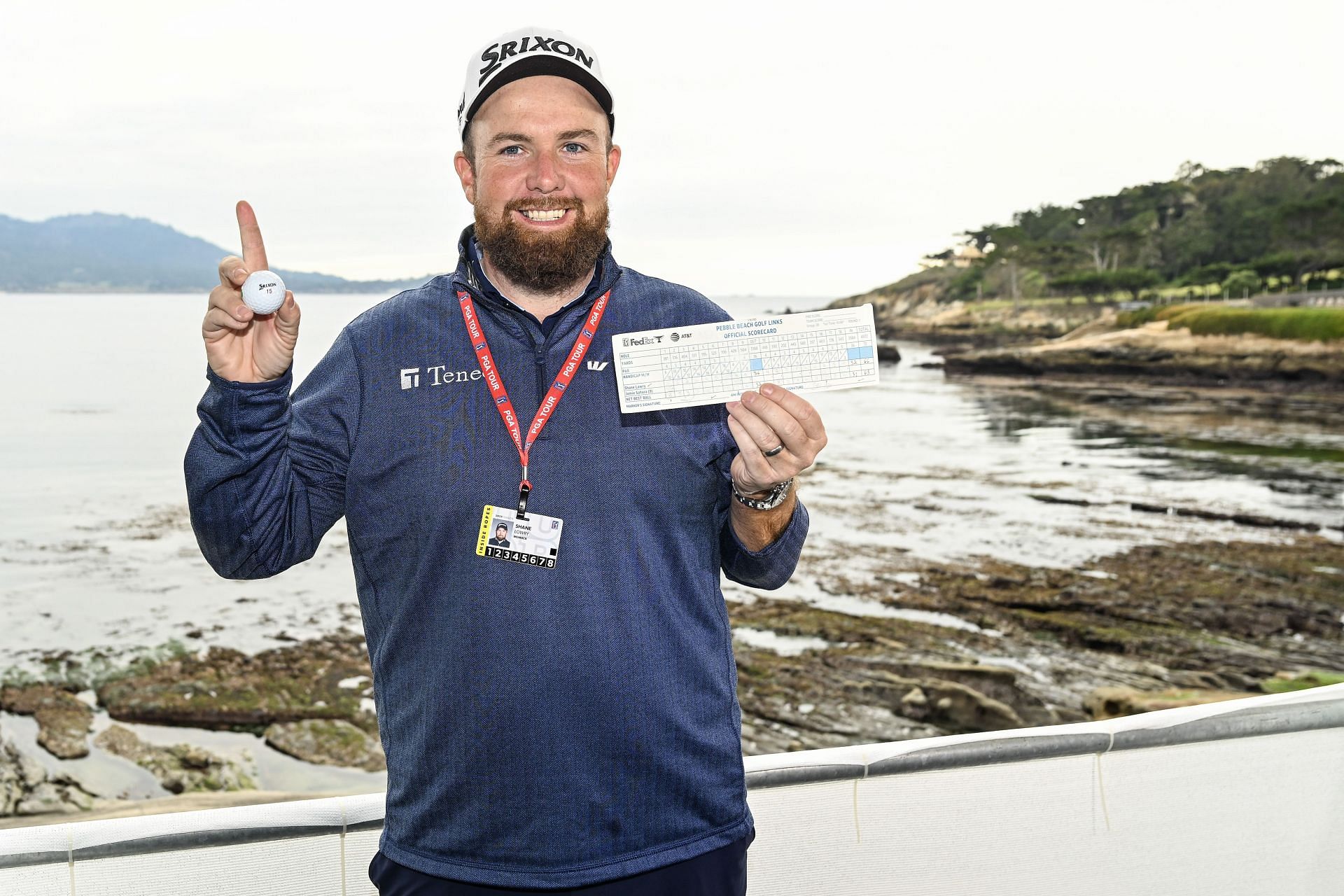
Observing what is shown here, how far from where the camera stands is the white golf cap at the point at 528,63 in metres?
1.79

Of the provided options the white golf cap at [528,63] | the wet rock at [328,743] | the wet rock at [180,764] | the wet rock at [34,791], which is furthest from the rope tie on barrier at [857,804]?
the wet rock at [34,791]

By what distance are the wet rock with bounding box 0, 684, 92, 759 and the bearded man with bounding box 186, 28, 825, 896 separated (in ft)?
25.4

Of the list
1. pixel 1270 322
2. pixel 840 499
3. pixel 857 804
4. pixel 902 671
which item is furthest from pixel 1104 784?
pixel 1270 322

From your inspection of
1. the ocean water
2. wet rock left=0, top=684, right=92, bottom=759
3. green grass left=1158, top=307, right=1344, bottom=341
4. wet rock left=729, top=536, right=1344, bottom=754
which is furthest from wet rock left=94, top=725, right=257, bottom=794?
green grass left=1158, top=307, right=1344, bottom=341

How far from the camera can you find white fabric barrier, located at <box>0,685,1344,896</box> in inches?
78.2

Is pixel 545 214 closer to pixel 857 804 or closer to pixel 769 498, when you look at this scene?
pixel 769 498

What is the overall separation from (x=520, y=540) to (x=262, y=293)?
523mm

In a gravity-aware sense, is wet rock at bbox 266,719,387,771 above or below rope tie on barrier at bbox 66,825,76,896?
below

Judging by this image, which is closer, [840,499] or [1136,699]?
[1136,699]

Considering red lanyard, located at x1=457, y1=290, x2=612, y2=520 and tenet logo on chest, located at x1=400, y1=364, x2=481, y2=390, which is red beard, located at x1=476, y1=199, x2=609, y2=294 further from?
tenet logo on chest, located at x1=400, y1=364, x2=481, y2=390

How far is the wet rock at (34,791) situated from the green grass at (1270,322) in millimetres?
38751

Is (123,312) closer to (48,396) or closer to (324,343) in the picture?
(324,343)

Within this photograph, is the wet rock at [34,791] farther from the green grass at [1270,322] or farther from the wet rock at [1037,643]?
the green grass at [1270,322]

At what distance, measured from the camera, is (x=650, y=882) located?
1578 mm
